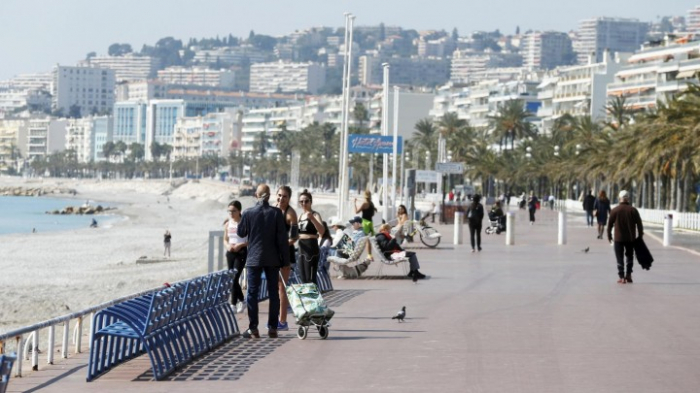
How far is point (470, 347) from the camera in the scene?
13523 mm

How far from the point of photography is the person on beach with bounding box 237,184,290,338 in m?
14.2

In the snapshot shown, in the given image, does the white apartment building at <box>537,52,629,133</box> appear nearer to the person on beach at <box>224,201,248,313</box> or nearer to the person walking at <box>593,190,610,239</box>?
the person walking at <box>593,190,610,239</box>

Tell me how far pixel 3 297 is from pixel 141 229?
60.1m

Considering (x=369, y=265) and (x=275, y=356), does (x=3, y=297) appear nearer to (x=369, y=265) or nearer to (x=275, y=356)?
(x=369, y=265)

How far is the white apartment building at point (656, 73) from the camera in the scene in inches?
4636

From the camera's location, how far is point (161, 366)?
11.7 meters

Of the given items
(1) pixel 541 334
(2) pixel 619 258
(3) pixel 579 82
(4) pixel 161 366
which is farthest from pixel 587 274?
(3) pixel 579 82

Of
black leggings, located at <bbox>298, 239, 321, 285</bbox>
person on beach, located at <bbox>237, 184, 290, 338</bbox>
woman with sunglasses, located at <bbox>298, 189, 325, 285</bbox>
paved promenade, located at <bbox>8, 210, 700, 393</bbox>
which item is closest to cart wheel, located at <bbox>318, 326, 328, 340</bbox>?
paved promenade, located at <bbox>8, 210, 700, 393</bbox>

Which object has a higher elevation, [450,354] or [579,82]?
[579,82]

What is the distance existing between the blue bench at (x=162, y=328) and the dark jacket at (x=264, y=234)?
0.47m

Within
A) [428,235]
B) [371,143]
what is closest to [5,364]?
[428,235]

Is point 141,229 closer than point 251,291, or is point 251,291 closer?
point 251,291

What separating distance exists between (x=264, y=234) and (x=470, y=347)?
88.6 inches

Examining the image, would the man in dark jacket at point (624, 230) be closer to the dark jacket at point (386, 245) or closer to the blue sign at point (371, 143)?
the dark jacket at point (386, 245)
